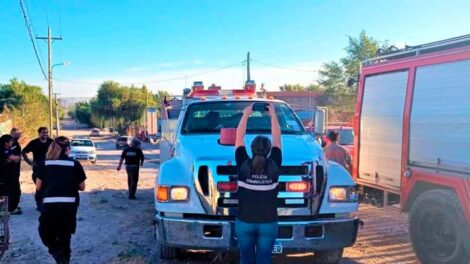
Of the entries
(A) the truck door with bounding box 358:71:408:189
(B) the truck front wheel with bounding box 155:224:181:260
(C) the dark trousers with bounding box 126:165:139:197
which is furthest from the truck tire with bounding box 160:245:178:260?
(C) the dark trousers with bounding box 126:165:139:197

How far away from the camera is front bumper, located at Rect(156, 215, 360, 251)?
17.2 feet

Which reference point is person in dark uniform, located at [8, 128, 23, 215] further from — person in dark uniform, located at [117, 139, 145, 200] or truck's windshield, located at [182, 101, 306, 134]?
truck's windshield, located at [182, 101, 306, 134]

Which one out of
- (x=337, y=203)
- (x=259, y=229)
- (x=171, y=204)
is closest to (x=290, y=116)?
(x=337, y=203)

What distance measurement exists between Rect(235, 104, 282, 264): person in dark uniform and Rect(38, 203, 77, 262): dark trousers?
2.24 meters

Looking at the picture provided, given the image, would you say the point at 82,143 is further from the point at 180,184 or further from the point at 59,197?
the point at 180,184

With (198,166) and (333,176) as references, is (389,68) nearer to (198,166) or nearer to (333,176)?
(333,176)

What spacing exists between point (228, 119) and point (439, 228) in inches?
118

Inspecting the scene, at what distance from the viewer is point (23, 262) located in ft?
21.2

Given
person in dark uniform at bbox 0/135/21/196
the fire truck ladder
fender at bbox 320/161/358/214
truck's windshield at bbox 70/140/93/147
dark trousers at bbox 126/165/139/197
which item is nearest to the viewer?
fender at bbox 320/161/358/214

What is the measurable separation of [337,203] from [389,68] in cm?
248

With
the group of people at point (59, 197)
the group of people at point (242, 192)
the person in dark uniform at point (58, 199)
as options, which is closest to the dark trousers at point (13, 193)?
the group of people at point (242, 192)

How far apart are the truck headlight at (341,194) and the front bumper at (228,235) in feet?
0.78

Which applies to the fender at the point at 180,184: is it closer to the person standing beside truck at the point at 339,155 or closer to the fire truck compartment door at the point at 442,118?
the fire truck compartment door at the point at 442,118

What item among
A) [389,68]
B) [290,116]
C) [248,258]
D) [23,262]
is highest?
[389,68]
